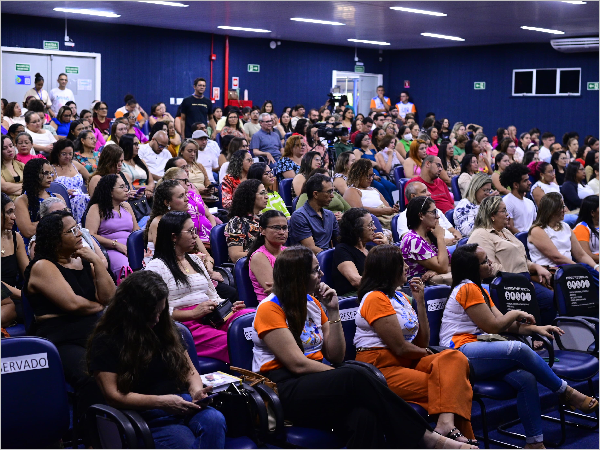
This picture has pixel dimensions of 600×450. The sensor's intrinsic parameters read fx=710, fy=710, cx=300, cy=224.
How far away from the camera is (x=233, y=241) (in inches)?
191

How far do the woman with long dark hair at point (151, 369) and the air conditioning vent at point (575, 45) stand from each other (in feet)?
45.3

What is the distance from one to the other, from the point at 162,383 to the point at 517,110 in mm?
15787

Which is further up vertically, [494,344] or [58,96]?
[58,96]

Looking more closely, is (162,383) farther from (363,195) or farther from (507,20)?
(507,20)

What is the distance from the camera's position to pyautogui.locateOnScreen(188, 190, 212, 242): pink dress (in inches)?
218

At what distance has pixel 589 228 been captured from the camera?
578 cm

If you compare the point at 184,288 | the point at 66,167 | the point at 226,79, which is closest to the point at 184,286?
the point at 184,288

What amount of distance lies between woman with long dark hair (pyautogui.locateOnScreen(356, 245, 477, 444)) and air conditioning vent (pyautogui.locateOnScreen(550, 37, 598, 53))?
12708 millimetres

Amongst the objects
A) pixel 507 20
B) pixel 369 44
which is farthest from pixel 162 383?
pixel 369 44

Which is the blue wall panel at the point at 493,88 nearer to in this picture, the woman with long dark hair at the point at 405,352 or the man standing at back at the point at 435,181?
the man standing at back at the point at 435,181

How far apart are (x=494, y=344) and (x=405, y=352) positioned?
1.88ft

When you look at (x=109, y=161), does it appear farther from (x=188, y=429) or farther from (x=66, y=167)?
(x=188, y=429)

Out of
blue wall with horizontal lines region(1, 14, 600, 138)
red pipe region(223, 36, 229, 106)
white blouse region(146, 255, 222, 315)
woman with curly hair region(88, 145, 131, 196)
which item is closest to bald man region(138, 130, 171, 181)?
woman with curly hair region(88, 145, 131, 196)

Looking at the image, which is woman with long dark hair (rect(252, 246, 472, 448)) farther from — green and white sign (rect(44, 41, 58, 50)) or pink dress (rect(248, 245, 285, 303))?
green and white sign (rect(44, 41, 58, 50))
